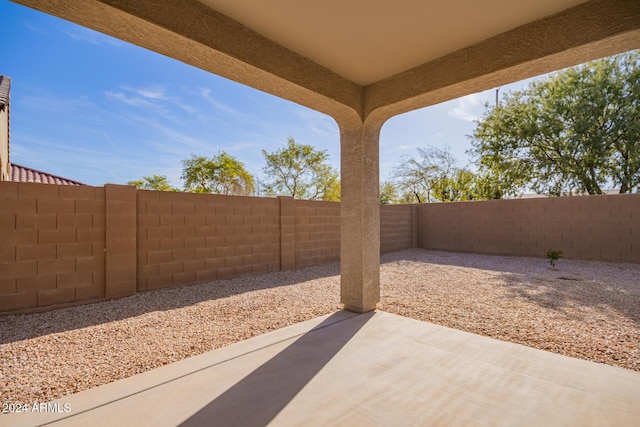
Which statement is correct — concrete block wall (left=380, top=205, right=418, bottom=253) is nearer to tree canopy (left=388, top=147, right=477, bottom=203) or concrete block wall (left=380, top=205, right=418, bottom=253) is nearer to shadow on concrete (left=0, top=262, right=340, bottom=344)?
shadow on concrete (left=0, top=262, right=340, bottom=344)

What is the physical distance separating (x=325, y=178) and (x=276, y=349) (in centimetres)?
2018

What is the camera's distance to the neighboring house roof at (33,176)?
9.94 m

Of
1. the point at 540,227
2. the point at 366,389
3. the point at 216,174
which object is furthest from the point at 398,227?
the point at 216,174

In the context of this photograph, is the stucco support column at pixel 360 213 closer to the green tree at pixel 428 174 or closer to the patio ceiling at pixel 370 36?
the patio ceiling at pixel 370 36

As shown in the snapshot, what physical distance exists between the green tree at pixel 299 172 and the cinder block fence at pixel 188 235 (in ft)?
39.4

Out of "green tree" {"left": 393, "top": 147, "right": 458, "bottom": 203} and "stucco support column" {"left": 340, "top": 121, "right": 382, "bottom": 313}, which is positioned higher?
"green tree" {"left": 393, "top": 147, "right": 458, "bottom": 203}

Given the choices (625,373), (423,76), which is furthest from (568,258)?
(423,76)

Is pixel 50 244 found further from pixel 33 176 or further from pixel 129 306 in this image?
pixel 33 176

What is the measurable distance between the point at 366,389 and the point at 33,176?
13243 millimetres

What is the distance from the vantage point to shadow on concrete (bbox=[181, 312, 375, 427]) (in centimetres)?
183

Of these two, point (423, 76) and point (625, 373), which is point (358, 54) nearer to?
point (423, 76)

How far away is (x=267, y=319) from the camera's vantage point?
12.2ft

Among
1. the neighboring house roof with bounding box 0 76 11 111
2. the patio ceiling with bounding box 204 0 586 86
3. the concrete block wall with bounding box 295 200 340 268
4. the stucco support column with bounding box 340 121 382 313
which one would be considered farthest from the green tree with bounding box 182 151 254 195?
the patio ceiling with bounding box 204 0 586 86

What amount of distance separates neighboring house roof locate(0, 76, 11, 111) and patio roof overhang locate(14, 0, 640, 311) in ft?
27.7
